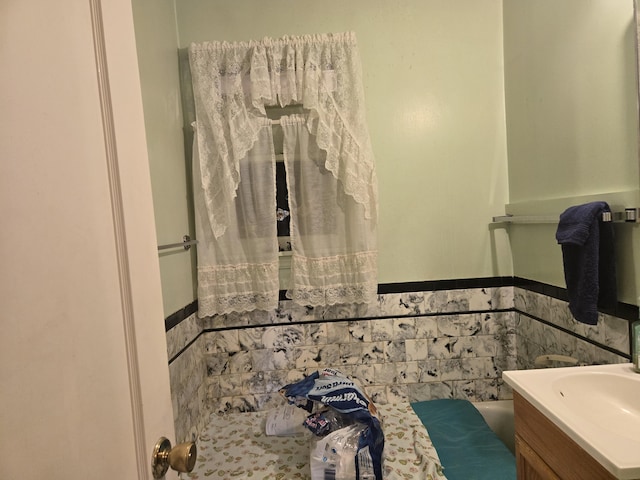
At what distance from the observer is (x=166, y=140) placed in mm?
1605

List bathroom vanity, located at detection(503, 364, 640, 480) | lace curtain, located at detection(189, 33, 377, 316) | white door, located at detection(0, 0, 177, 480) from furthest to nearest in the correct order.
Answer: lace curtain, located at detection(189, 33, 377, 316), bathroom vanity, located at detection(503, 364, 640, 480), white door, located at detection(0, 0, 177, 480)

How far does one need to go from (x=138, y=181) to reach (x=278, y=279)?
126 cm

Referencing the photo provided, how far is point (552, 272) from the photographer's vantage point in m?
1.59

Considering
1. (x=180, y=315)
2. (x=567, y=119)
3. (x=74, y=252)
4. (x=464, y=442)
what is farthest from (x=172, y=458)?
(x=567, y=119)

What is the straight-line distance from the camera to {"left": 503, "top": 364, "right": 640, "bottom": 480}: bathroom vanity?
74cm

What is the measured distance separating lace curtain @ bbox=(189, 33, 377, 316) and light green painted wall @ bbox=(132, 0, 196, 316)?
9 centimetres

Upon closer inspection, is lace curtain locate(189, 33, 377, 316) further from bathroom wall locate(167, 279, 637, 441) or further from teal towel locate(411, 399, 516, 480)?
teal towel locate(411, 399, 516, 480)

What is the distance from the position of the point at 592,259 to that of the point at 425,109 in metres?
1.05

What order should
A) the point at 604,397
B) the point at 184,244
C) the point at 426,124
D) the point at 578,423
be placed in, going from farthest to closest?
the point at 426,124, the point at 184,244, the point at 604,397, the point at 578,423

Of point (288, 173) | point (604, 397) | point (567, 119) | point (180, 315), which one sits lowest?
point (604, 397)

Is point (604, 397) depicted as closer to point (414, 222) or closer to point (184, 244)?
point (414, 222)

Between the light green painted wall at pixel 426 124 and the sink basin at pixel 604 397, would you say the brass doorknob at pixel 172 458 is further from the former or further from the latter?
the light green painted wall at pixel 426 124

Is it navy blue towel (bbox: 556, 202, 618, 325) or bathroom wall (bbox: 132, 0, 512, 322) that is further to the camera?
bathroom wall (bbox: 132, 0, 512, 322)

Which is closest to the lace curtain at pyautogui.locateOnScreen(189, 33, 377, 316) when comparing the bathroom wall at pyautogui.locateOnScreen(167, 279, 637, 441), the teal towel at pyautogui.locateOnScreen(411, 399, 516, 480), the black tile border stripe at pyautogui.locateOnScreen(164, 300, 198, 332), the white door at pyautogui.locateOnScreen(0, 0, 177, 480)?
the black tile border stripe at pyautogui.locateOnScreen(164, 300, 198, 332)
